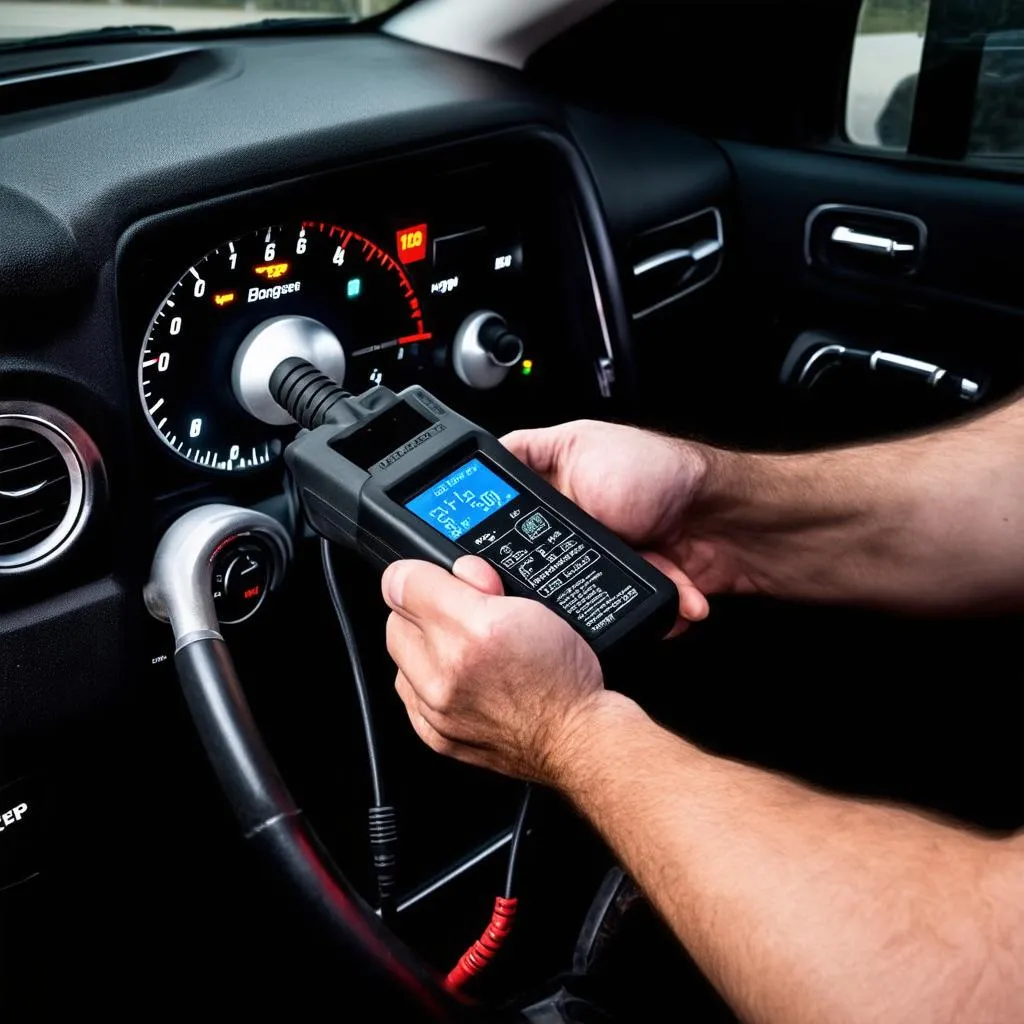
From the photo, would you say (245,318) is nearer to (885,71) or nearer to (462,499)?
(462,499)

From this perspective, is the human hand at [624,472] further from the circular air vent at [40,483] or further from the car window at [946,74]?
the car window at [946,74]

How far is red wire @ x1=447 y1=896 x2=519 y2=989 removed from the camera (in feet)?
4.16

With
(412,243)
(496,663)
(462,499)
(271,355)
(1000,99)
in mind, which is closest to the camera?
(496,663)

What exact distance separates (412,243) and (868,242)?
71 cm

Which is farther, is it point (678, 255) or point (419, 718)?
point (678, 255)

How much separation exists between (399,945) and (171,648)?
39 centimetres

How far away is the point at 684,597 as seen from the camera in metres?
1.14

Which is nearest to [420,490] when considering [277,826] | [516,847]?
[277,826]

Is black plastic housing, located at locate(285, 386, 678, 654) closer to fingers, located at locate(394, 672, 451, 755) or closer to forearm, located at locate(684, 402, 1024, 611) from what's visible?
fingers, located at locate(394, 672, 451, 755)

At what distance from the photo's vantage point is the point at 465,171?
1301mm

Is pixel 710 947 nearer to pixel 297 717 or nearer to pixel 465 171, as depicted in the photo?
pixel 297 717

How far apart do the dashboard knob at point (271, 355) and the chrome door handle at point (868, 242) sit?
84 cm

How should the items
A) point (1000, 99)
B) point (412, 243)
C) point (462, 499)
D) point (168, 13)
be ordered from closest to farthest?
point (462, 499), point (412, 243), point (1000, 99), point (168, 13)

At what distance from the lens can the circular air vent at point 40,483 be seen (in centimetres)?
96
